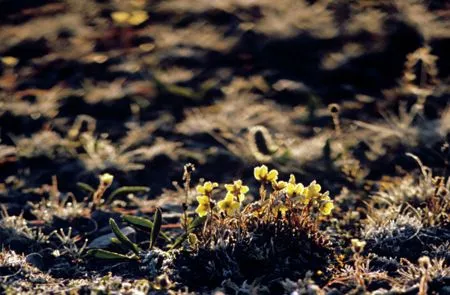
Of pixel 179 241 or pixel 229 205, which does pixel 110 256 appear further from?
pixel 229 205

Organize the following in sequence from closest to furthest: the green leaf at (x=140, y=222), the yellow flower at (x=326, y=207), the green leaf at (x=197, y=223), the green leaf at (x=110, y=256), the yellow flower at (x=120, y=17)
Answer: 1. the yellow flower at (x=326, y=207)
2. the green leaf at (x=110, y=256)
3. the green leaf at (x=197, y=223)
4. the green leaf at (x=140, y=222)
5. the yellow flower at (x=120, y=17)

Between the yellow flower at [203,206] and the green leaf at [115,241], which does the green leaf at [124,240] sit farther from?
the yellow flower at [203,206]

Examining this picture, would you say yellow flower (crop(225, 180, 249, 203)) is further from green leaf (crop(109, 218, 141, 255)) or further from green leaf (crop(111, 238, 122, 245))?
green leaf (crop(111, 238, 122, 245))

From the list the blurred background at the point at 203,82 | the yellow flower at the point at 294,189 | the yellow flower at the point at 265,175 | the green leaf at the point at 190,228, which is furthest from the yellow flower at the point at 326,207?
the blurred background at the point at 203,82

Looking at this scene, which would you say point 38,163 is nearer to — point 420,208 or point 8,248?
point 8,248

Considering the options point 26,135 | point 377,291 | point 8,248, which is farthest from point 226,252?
point 26,135

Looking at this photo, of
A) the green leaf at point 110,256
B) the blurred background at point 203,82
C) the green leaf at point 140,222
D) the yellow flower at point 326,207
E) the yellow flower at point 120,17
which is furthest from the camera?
the yellow flower at point 120,17

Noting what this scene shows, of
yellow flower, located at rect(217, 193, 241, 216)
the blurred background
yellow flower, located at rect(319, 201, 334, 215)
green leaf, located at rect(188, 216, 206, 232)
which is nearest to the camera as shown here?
yellow flower, located at rect(217, 193, 241, 216)

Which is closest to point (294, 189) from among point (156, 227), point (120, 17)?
point (156, 227)

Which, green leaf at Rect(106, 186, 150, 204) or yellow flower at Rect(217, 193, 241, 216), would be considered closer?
yellow flower at Rect(217, 193, 241, 216)

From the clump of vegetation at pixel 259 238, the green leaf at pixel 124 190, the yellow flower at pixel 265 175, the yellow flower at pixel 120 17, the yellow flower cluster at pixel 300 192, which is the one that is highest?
the yellow flower at pixel 265 175

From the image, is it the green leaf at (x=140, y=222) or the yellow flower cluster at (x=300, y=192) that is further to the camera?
the green leaf at (x=140, y=222)

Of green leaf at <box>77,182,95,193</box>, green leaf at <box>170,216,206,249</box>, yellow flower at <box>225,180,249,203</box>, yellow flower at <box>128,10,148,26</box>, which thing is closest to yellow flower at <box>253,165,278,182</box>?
yellow flower at <box>225,180,249,203</box>
